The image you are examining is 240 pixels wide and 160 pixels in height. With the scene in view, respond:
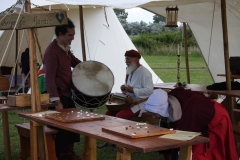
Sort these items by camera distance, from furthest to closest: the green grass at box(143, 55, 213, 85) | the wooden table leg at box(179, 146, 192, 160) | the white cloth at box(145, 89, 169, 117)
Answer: the green grass at box(143, 55, 213, 85) < the white cloth at box(145, 89, 169, 117) < the wooden table leg at box(179, 146, 192, 160)

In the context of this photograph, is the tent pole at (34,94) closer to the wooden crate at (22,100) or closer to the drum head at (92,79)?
the wooden crate at (22,100)

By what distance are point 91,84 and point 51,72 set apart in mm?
445

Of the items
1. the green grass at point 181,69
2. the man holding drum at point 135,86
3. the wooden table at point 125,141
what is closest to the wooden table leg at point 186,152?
the wooden table at point 125,141

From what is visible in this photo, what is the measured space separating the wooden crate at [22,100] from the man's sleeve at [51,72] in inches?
2.6

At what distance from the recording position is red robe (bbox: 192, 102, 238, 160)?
3213 mm

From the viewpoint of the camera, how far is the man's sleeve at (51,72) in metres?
3.95

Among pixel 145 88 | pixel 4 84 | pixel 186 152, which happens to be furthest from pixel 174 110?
pixel 4 84

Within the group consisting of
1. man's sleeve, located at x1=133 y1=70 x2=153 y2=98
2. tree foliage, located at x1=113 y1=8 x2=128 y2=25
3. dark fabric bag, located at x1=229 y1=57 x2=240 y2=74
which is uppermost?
tree foliage, located at x1=113 y1=8 x2=128 y2=25

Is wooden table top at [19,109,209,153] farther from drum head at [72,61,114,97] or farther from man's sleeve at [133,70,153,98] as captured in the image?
man's sleeve at [133,70,153,98]

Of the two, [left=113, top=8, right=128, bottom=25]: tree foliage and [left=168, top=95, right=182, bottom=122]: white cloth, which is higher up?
[left=113, top=8, right=128, bottom=25]: tree foliage

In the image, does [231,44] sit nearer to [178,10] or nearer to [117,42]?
[178,10]

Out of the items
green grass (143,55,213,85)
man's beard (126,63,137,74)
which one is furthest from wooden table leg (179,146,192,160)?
green grass (143,55,213,85)

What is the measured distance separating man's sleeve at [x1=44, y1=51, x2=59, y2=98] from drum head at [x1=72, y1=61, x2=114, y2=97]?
22cm

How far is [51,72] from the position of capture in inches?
157
